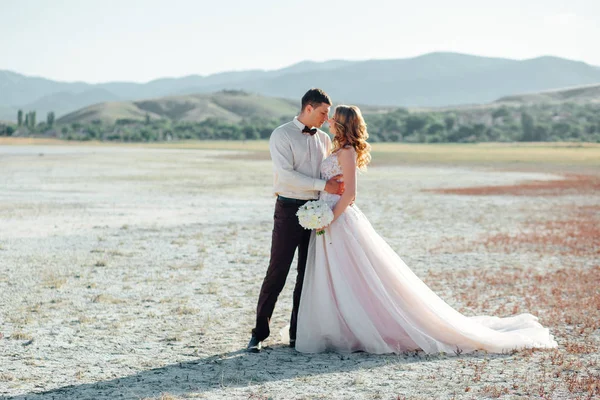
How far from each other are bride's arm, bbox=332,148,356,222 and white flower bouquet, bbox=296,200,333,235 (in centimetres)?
17

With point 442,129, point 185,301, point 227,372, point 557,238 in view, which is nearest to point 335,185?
point 227,372

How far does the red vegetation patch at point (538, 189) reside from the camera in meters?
29.2

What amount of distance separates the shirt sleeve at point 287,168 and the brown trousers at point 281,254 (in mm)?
277

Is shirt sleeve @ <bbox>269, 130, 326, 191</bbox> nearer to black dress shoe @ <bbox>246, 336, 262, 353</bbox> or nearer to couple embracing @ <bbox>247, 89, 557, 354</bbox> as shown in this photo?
couple embracing @ <bbox>247, 89, 557, 354</bbox>

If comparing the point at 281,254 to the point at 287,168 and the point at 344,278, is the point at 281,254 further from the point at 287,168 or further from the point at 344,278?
the point at 287,168

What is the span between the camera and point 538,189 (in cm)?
3106

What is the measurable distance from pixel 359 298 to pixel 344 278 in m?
0.23

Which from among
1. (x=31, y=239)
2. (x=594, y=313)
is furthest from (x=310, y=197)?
(x=31, y=239)

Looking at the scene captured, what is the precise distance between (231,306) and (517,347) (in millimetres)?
3694

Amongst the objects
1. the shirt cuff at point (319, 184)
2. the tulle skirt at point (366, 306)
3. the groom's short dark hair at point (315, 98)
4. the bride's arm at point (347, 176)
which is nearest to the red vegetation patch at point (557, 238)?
the tulle skirt at point (366, 306)

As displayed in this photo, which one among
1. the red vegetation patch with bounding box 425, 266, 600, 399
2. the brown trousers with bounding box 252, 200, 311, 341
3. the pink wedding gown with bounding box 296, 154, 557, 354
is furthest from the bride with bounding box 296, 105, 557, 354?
the red vegetation patch with bounding box 425, 266, 600, 399

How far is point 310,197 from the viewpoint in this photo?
7.46m

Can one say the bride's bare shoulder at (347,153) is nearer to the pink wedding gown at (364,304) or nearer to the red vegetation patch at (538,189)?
the pink wedding gown at (364,304)

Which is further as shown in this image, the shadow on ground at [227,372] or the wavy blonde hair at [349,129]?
the wavy blonde hair at [349,129]
